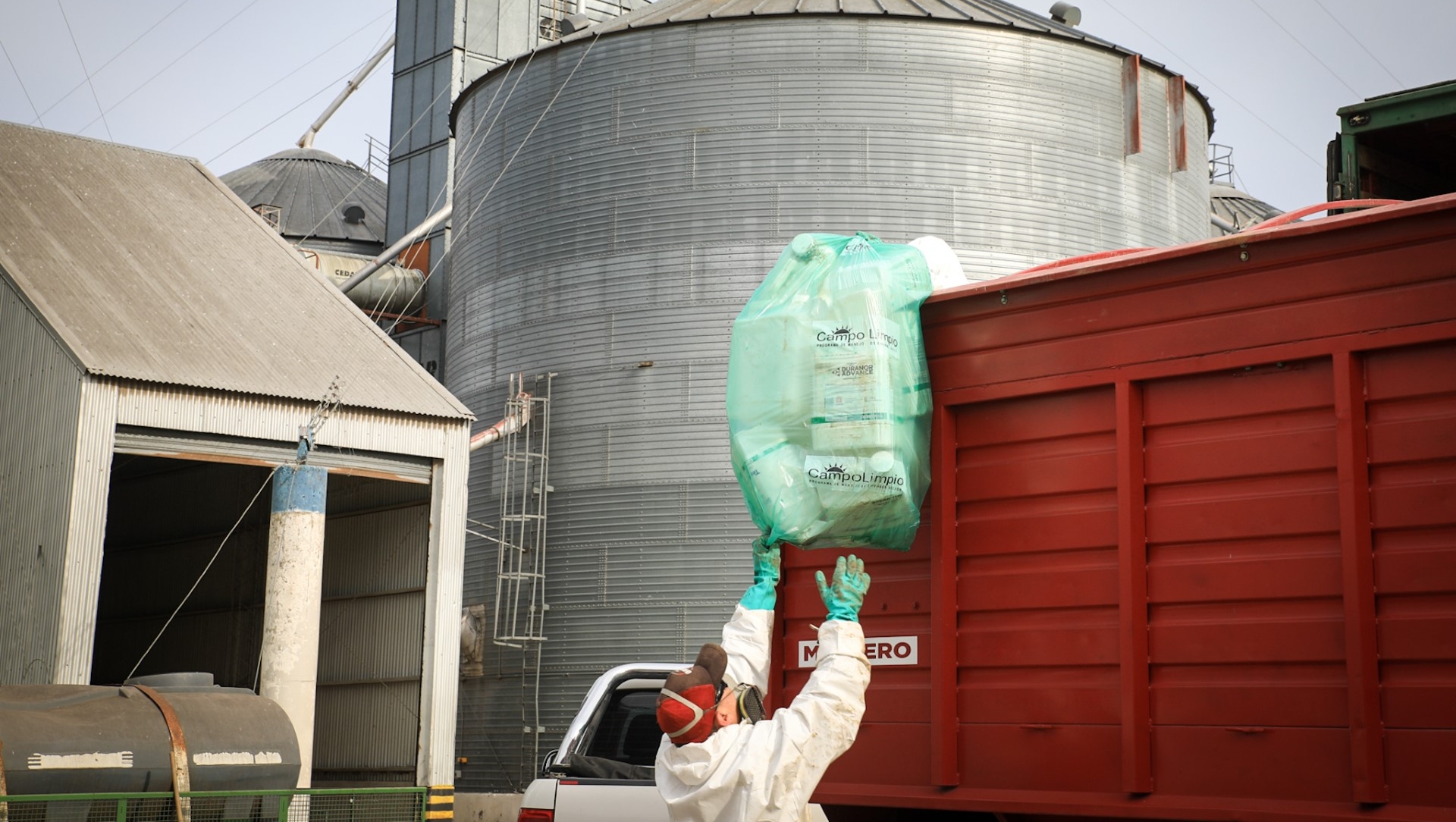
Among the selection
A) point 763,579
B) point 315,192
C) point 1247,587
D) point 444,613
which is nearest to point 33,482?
point 444,613

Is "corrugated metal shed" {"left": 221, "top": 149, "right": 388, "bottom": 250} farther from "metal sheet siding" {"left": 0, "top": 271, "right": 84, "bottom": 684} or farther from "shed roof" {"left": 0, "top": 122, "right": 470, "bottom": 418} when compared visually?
"metal sheet siding" {"left": 0, "top": 271, "right": 84, "bottom": 684}

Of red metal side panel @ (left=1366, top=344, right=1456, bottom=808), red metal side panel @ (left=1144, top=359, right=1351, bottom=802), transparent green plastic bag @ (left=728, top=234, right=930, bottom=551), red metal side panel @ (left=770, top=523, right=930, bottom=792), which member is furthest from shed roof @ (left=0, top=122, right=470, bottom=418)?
red metal side panel @ (left=1366, top=344, right=1456, bottom=808)

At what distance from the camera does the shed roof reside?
54.3 ft

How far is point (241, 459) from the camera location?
55.2ft

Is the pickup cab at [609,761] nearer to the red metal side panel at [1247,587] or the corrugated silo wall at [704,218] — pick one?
the red metal side panel at [1247,587]

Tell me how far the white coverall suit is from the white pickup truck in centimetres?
255

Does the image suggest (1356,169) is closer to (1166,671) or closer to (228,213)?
(1166,671)

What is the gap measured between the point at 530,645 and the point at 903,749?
15.1 m

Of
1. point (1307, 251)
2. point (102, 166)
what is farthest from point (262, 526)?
point (1307, 251)

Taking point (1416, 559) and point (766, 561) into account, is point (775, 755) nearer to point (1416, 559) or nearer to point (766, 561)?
point (766, 561)

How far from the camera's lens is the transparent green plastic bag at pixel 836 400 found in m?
6.20

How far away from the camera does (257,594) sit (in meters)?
22.5

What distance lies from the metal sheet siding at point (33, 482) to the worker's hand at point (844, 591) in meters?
11.7

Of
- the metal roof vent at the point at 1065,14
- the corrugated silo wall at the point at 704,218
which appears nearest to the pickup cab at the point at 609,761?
the corrugated silo wall at the point at 704,218
